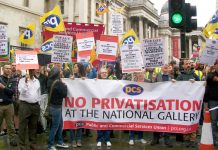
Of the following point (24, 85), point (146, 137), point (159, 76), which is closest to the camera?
point (24, 85)

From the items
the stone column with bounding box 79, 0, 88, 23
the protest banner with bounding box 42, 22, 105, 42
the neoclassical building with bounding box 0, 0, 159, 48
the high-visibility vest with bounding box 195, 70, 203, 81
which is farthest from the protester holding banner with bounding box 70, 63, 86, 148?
the stone column with bounding box 79, 0, 88, 23

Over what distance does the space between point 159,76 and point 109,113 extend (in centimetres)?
180

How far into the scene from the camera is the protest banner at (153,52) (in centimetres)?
906

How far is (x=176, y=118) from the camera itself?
8.60 meters

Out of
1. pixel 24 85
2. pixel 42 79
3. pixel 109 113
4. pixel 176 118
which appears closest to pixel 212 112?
pixel 176 118

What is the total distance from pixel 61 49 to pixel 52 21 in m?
4.02

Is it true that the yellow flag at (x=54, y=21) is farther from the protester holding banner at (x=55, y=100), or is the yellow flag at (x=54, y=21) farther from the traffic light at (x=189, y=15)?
the traffic light at (x=189, y=15)

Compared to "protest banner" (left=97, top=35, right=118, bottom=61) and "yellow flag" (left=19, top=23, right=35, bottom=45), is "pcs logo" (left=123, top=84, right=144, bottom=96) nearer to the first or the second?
"protest banner" (left=97, top=35, right=118, bottom=61)

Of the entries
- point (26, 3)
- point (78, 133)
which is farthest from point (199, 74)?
point (26, 3)

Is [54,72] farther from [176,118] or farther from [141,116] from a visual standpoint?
[176,118]

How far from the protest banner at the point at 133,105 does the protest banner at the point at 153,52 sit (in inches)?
24.8

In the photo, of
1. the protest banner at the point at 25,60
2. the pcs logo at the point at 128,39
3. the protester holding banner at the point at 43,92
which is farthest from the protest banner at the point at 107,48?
the protest banner at the point at 25,60

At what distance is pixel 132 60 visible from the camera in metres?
9.22

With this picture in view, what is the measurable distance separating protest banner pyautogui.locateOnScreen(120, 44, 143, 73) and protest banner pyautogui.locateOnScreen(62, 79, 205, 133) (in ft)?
1.52
